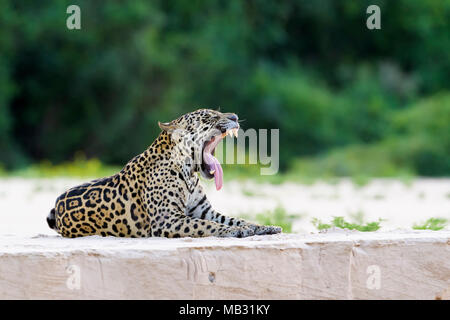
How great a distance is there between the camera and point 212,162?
21.4 ft

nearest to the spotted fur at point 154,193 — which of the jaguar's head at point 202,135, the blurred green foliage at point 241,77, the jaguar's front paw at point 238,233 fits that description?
the jaguar's head at point 202,135

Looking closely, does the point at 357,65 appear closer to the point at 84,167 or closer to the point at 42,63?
the point at 42,63

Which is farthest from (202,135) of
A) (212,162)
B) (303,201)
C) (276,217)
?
(303,201)

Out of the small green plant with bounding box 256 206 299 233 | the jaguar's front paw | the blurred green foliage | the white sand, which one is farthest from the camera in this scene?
the blurred green foliage

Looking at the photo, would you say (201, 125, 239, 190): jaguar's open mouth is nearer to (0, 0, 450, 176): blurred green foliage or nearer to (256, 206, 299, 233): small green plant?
(256, 206, 299, 233): small green plant

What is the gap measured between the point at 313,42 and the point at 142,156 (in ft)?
89.3

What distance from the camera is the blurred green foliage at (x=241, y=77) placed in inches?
928

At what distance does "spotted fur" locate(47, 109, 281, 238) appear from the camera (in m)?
6.42

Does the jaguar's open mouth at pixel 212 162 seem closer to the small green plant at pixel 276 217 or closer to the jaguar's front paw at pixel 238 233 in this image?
the jaguar's front paw at pixel 238 233

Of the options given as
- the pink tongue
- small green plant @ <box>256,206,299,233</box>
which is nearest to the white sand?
small green plant @ <box>256,206,299,233</box>

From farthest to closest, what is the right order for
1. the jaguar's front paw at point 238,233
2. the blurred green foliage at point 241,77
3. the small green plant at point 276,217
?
the blurred green foliage at point 241,77 < the small green plant at point 276,217 < the jaguar's front paw at point 238,233

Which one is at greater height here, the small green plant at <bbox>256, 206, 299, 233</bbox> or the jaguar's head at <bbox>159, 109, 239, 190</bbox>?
the jaguar's head at <bbox>159, 109, 239, 190</bbox>

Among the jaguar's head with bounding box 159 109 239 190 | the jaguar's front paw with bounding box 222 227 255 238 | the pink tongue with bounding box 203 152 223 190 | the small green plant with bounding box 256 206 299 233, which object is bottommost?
the small green plant with bounding box 256 206 299 233

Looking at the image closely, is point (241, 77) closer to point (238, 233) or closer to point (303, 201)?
point (303, 201)
